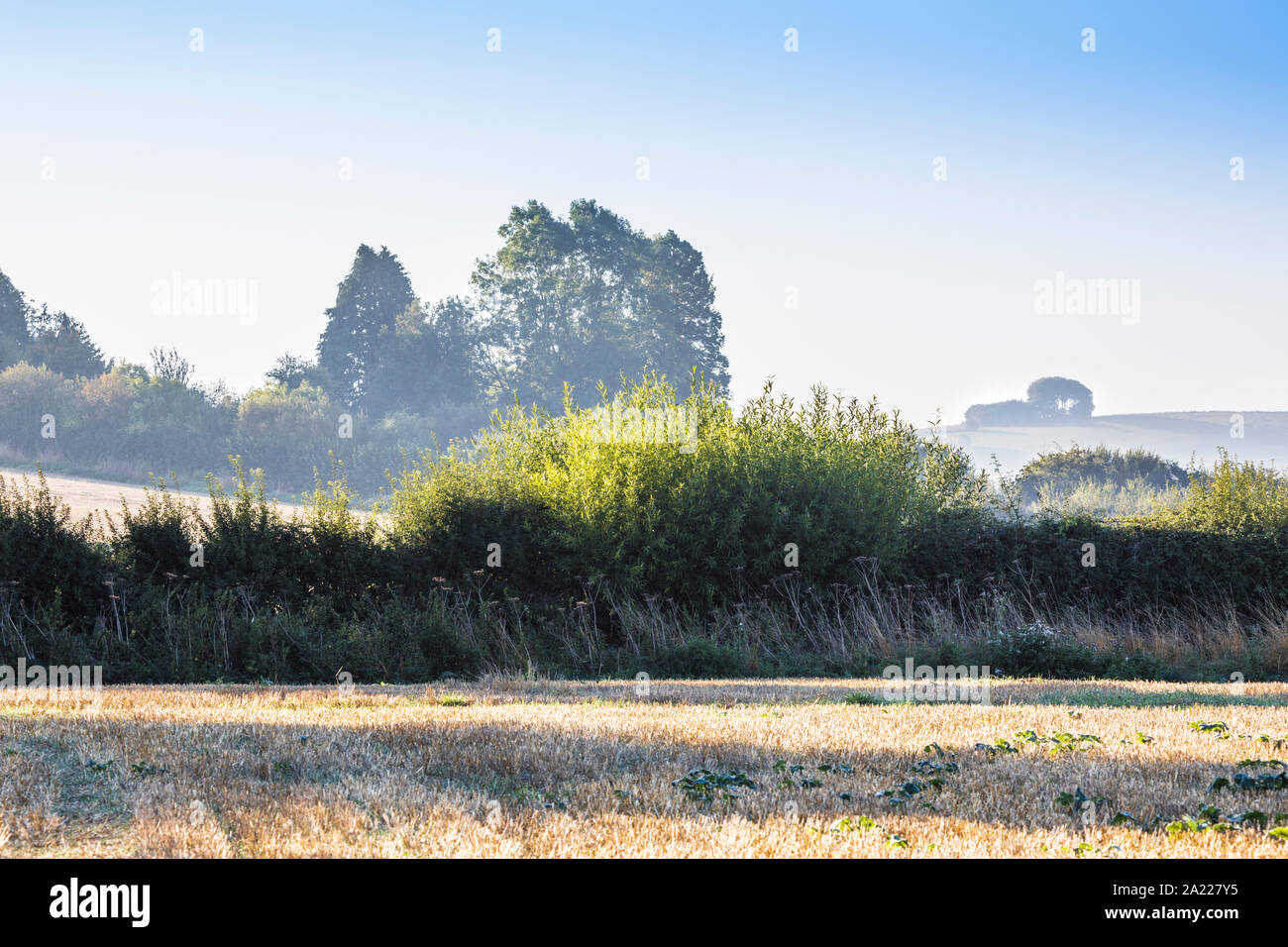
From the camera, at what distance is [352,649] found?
14.5 m

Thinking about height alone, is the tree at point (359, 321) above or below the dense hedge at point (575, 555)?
above

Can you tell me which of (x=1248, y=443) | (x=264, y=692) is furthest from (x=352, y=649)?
(x=1248, y=443)

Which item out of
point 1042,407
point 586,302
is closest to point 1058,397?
point 1042,407

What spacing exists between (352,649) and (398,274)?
61.2 meters

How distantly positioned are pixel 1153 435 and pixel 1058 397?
28423 mm

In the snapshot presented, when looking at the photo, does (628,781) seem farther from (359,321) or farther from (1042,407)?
(1042,407)

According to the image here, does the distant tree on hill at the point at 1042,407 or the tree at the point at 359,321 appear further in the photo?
the distant tree on hill at the point at 1042,407

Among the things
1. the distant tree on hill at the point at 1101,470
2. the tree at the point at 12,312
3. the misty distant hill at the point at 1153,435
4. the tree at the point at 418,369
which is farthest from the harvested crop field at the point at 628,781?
Answer: the misty distant hill at the point at 1153,435

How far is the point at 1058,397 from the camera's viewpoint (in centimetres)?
14312

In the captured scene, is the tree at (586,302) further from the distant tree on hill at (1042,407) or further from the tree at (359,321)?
the distant tree on hill at (1042,407)

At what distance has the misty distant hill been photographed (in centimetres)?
10825

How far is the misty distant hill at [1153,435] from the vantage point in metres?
108

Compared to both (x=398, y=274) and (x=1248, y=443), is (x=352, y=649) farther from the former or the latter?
(x=1248, y=443)

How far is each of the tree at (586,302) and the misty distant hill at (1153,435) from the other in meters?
44.1
